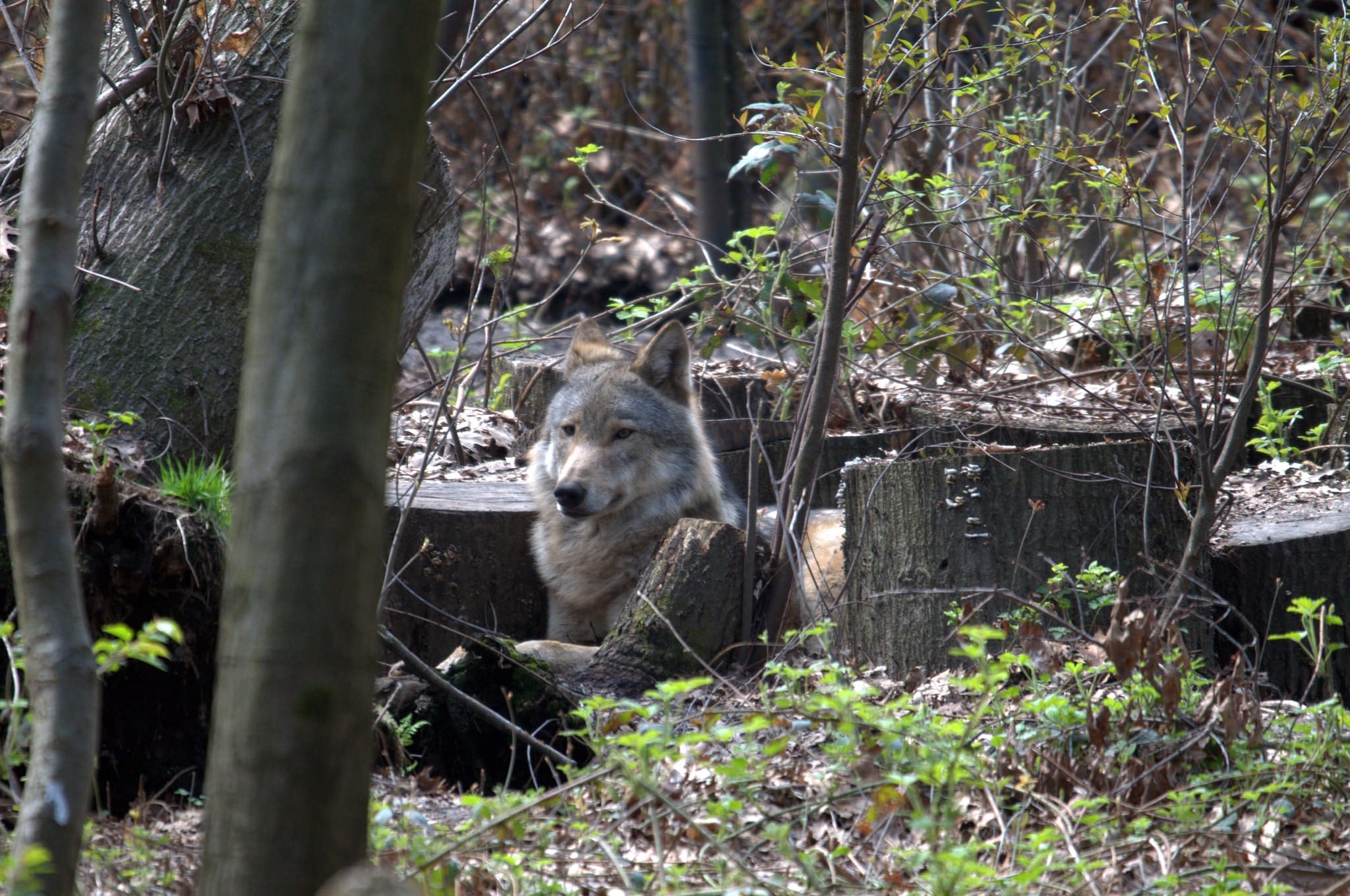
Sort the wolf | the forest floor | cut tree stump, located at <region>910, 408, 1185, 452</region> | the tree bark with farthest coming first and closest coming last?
the wolf < cut tree stump, located at <region>910, 408, 1185, 452</region> < the forest floor < the tree bark

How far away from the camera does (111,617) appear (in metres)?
3.45

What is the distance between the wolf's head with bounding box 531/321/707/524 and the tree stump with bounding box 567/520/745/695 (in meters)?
1.00

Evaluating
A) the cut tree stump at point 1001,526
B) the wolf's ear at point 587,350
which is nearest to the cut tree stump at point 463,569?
the wolf's ear at point 587,350

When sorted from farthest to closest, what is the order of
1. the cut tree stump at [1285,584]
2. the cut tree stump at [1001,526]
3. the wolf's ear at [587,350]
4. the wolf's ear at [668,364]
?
1. the wolf's ear at [587,350]
2. the wolf's ear at [668,364]
3. the cut tree stump at [1285,584]
4. the cut tree stump at [1001,526]

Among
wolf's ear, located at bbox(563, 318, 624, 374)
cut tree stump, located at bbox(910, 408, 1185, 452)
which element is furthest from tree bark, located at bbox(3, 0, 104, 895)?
wolf's ear, located at bbox(563, 318, 624, 374)

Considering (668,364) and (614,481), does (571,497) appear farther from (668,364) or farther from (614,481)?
(668,364)

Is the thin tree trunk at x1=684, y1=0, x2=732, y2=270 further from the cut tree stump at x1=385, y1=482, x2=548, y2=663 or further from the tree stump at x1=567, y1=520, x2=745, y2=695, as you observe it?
the tree stump at x1=567, y1=520, x2=745, y2=695

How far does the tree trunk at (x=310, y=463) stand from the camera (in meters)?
1.75

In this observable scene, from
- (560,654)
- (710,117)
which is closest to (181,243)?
(560,654)

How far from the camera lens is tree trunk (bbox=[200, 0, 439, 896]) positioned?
1746 mm

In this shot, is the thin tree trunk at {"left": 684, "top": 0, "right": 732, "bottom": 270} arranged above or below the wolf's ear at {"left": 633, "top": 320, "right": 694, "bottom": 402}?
above

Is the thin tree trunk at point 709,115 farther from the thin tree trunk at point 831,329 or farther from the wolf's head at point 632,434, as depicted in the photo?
the thin tree trunk at point 831,329

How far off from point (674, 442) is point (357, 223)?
3.83 m

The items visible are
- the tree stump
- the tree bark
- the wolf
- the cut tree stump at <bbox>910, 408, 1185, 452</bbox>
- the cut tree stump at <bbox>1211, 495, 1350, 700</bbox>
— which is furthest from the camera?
the wolf
